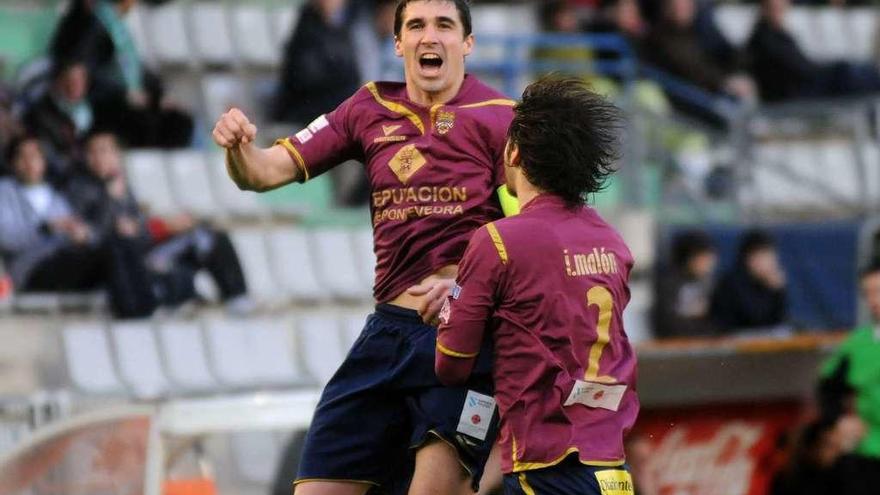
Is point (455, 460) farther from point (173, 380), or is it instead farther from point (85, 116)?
point (85, 116)

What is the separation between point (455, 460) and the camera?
5.54 metres

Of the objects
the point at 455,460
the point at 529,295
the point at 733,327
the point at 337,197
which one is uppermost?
the point at 529,295

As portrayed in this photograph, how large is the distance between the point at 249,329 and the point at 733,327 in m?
3.23

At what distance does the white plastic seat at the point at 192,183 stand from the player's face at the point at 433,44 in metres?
6.47

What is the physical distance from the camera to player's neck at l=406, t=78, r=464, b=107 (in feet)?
18.7

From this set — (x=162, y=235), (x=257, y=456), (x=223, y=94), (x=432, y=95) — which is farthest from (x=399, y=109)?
(x=223, y=94)

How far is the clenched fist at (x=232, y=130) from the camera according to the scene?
5.46 metres

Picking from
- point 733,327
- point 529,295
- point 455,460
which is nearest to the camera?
point 529,295

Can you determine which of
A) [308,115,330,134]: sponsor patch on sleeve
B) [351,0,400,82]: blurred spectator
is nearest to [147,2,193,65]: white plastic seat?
[351,0,400,82]: blurred spectator

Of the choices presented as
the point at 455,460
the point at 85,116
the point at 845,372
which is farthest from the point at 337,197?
the point at 455,460

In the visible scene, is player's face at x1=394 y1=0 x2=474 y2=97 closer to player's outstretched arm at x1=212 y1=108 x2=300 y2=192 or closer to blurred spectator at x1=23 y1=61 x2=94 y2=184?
player's outstretched arm at x1=212 y1=108 x2=300 y2=192

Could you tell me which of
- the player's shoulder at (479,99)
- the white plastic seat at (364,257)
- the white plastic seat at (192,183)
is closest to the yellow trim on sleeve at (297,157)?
the player's shoulder at (479,99)

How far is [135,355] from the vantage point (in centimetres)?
1082

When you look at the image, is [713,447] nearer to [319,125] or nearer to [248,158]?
[319,125]
